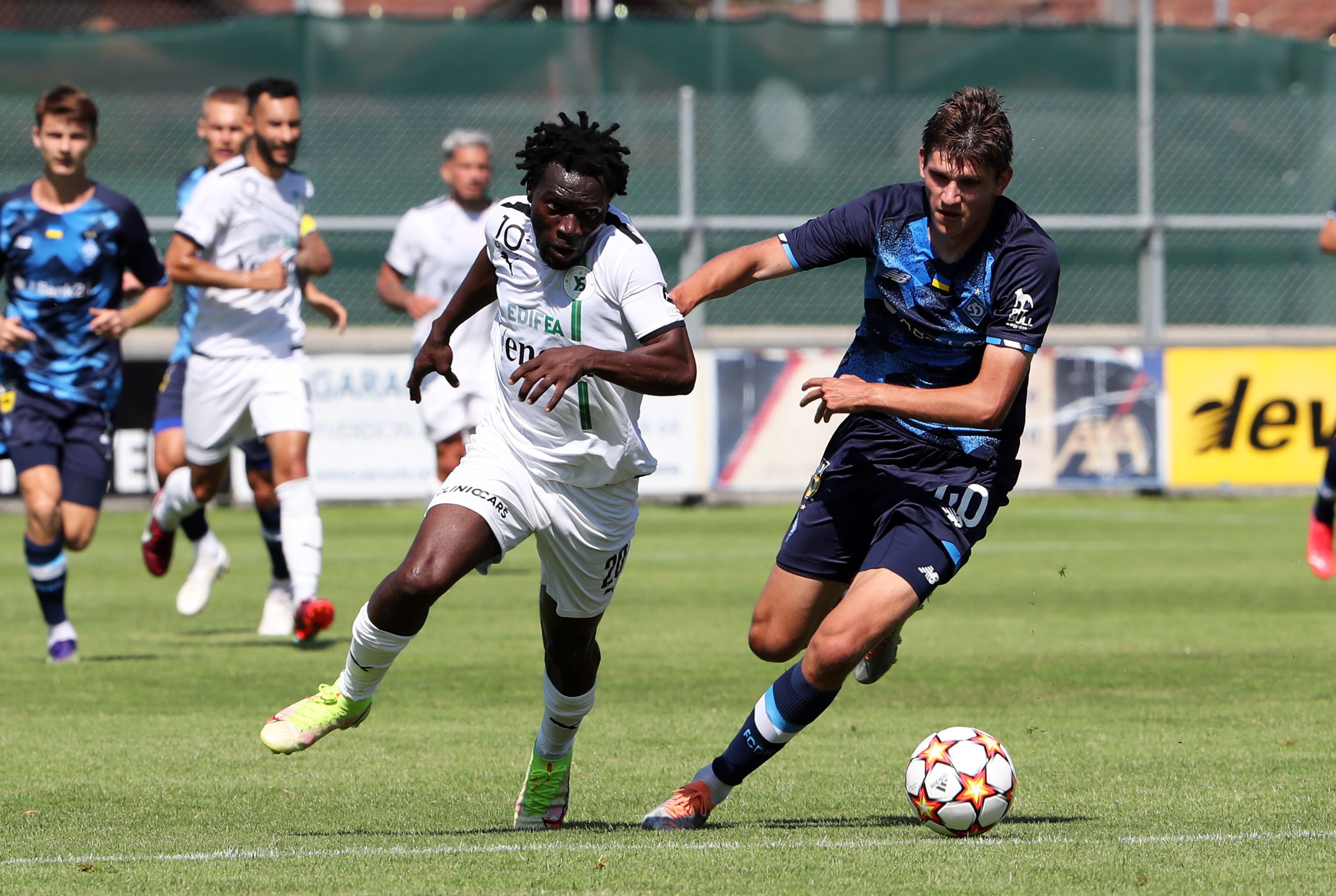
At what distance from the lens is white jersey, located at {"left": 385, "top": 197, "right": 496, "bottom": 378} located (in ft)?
41.9

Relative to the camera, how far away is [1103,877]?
477 centimetres

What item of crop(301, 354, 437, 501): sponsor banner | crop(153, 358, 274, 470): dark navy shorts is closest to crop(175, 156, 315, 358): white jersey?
crop(153, 358, 274, 470): dark navy shorts

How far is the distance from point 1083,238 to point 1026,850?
15199 millimetres

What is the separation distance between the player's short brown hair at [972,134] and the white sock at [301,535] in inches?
181

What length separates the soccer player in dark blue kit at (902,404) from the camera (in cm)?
557

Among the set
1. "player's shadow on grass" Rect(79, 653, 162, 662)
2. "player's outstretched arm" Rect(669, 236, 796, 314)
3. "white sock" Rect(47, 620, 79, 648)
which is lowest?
"player's shadow on grass" Rect(79, 653, 162, 662)

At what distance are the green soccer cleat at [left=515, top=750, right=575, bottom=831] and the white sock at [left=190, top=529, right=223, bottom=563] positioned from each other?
18.2 feet

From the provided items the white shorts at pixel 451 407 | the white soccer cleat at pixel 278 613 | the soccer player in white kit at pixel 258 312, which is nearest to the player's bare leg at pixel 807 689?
the soccer player in white kit at pixel 258 312

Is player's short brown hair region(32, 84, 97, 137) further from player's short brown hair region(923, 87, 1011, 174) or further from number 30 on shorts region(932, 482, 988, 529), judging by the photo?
number 30 on shorts region(932, 482, 988, 529)

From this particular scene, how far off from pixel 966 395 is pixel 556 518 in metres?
1.25

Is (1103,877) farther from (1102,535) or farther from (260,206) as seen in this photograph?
(1102,535)

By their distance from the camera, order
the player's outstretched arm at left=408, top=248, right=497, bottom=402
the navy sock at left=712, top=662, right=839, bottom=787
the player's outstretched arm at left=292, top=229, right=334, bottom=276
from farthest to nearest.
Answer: the player's outstretched arm at left=292, top=229, right=334, bottom=276, the player's outstretched arm at left=408, top=248, right=497, bottom=402, the navy sock at left=712, top=662, right=839, bottom=787

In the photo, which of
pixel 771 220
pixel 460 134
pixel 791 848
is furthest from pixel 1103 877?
pixel 771 220

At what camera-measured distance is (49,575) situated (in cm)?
913
